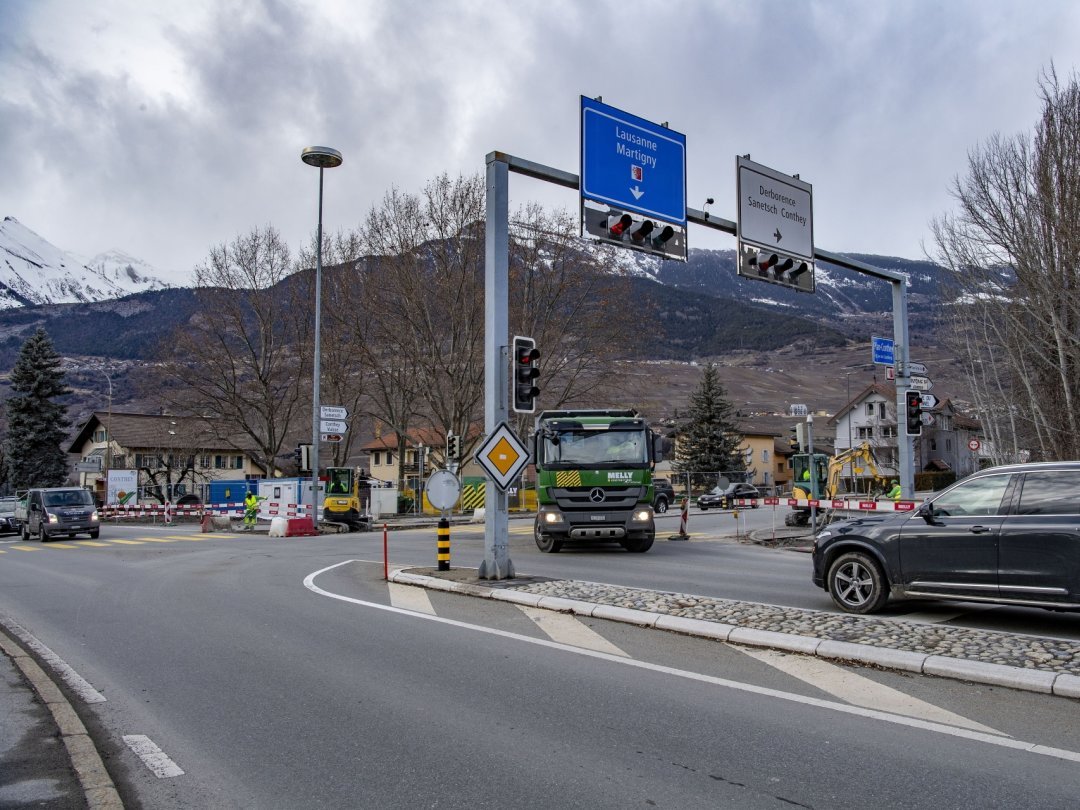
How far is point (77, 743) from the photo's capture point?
5168 mm

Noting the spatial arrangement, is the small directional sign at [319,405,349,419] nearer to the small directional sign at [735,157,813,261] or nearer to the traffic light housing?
the traffic light housing

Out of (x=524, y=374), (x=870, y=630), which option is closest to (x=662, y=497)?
(x=524, y=374)

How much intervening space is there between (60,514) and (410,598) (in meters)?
21.4

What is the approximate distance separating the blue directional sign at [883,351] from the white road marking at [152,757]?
16.9 m

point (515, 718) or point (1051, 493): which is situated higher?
point (1051, 493)

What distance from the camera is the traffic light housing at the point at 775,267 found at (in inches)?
630

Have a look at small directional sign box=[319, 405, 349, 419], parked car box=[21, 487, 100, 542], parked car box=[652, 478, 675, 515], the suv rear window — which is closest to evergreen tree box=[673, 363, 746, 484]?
parked car box=[652, 478, 675, 515]

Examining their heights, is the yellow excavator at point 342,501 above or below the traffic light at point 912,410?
below

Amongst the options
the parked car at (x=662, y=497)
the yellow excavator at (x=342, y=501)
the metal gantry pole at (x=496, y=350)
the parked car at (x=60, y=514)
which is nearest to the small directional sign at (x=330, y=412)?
the yellow excavator at (x=342, y=501)

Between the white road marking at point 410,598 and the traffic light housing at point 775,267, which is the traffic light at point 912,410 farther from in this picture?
the white road marking at point 410,598

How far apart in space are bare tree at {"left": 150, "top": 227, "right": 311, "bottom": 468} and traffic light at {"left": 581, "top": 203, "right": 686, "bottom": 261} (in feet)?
116

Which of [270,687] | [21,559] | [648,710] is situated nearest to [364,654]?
[270,687]

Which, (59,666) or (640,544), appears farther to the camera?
(640,544)

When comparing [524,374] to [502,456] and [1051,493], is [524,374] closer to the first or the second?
[502,456]
